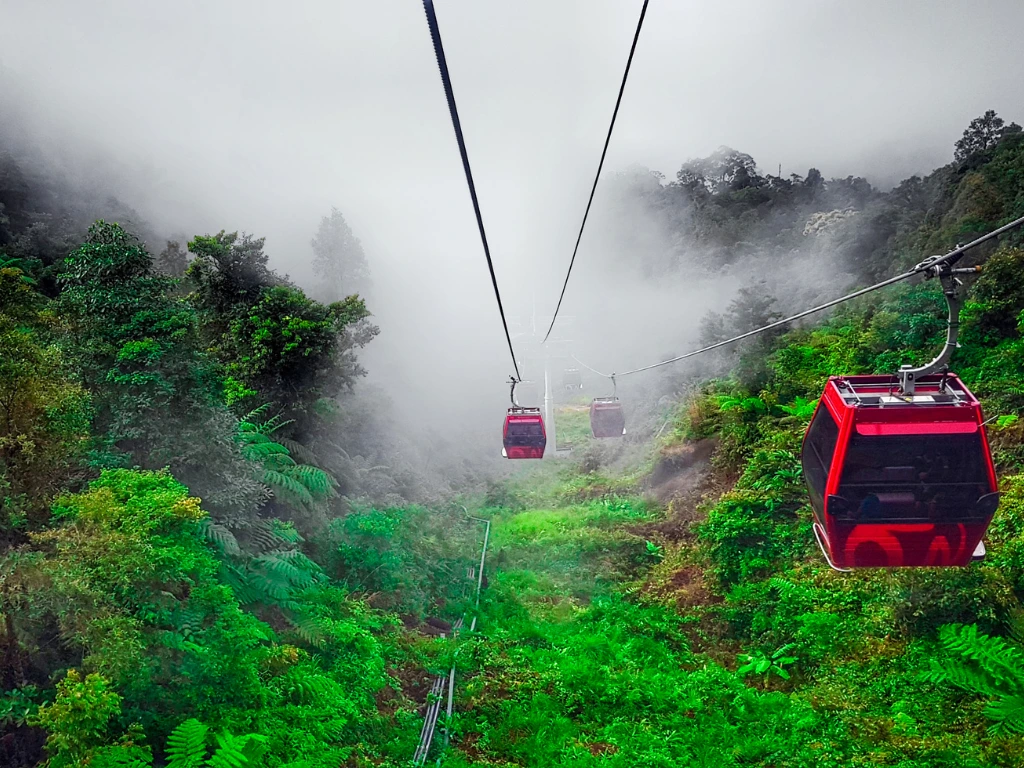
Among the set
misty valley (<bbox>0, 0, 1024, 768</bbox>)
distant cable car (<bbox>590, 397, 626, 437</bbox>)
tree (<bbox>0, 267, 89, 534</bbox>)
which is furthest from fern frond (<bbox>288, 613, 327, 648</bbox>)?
distant cable car (<bbox>590, 397, 626, 437</bbox>)

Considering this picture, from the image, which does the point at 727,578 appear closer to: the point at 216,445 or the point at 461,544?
the point at 461,544

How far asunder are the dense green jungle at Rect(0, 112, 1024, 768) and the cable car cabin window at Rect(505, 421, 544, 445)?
2956 millimetres

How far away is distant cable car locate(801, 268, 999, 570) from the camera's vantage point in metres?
4.68

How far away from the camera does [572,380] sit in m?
55.6

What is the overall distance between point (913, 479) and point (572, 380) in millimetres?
50885

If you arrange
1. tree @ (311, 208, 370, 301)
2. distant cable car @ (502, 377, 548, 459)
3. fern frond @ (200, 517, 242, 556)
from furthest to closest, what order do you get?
tree @ (311, 208, 370, 301) → distant cable car @ (502, 377, 548, 459) → fern frond @ (200, 517, 242, 556)

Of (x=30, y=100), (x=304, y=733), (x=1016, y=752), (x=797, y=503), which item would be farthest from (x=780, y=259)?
(x=30, y=100)

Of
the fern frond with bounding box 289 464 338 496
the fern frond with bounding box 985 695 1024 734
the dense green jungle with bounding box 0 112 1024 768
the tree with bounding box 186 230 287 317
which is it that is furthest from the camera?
the tree with bounding box 186 230 287 317

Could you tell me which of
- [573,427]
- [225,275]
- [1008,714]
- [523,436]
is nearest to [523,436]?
[523,436]

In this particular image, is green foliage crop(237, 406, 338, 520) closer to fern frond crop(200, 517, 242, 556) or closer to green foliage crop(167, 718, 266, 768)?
fern frond crop(200, 517, 242, 556)

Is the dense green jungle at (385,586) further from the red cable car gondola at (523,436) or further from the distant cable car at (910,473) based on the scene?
the distant cable car at (910,473)

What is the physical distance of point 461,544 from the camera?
15.8 metres

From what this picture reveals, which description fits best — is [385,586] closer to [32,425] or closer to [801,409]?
[32,425]

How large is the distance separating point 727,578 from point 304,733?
340 inches
